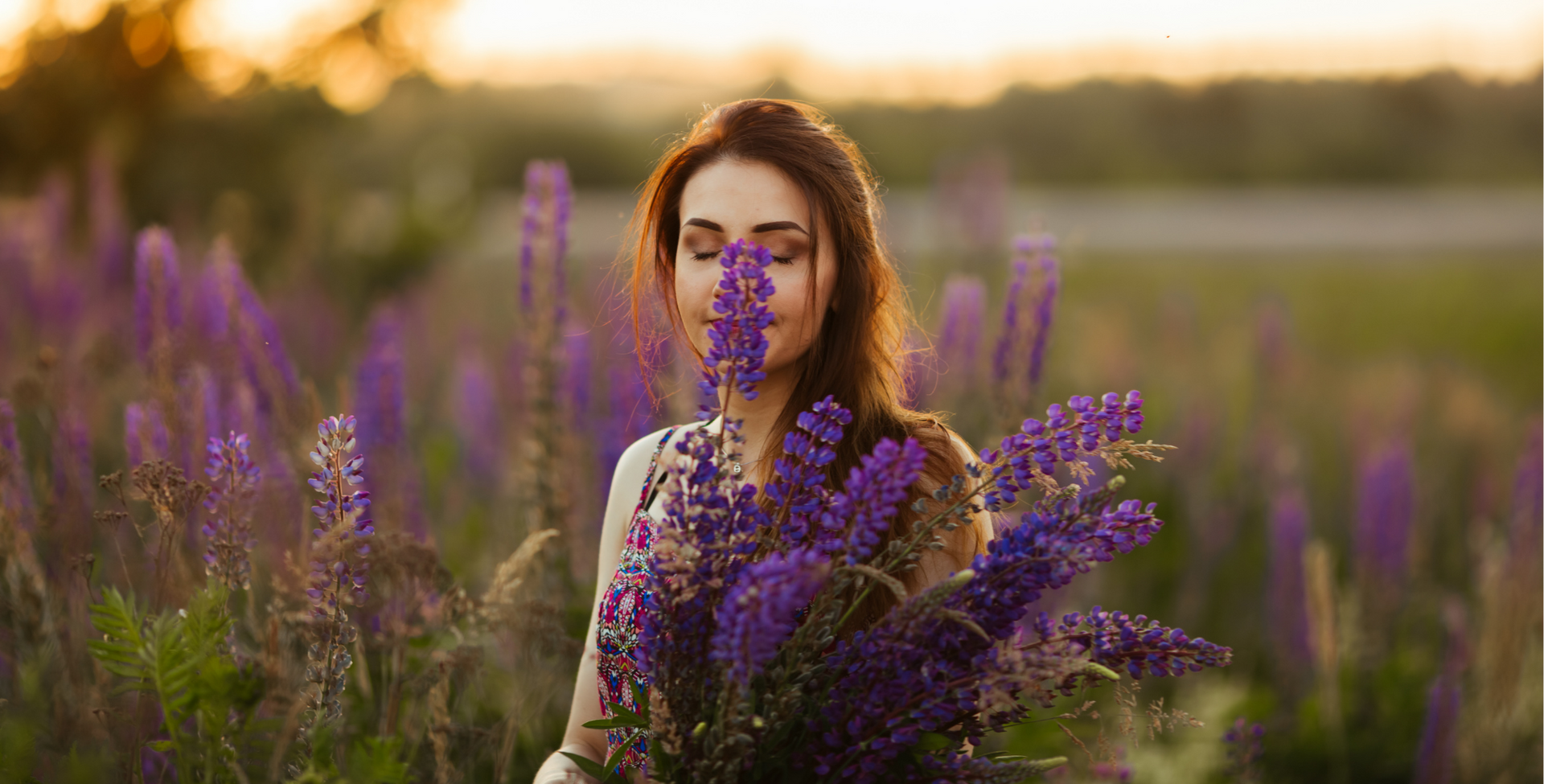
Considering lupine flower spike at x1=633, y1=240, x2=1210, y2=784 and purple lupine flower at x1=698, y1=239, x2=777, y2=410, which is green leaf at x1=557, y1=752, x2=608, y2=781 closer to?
lupine flower spike at x1=633, y1=240, x2=1210, y2=784

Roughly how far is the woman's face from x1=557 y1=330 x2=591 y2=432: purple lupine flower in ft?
3.26

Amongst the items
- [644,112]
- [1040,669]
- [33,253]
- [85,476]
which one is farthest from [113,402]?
[644,112]

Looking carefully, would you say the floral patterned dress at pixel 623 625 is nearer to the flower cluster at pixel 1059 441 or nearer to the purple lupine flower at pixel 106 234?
the flower cluster at pixel 1059 441

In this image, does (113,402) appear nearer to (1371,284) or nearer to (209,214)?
(209,214)

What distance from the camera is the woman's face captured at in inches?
62.3

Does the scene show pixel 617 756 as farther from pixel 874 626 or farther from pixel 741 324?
pixel 741 324

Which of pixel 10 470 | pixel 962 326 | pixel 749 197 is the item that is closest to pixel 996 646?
pixel 749 197

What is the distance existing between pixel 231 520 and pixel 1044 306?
1651 millimetres

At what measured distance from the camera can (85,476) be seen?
201 centimetres

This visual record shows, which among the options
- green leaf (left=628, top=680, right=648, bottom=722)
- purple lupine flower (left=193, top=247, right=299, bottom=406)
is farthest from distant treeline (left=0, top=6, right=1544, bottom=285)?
green leaf (left=628, top=680, right=648, bottom=722)

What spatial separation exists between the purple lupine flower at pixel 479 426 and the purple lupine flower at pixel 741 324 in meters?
3.29

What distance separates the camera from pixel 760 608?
857 millimetres

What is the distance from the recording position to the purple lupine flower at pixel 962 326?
2.84 meters

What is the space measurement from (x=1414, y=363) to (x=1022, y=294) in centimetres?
605
